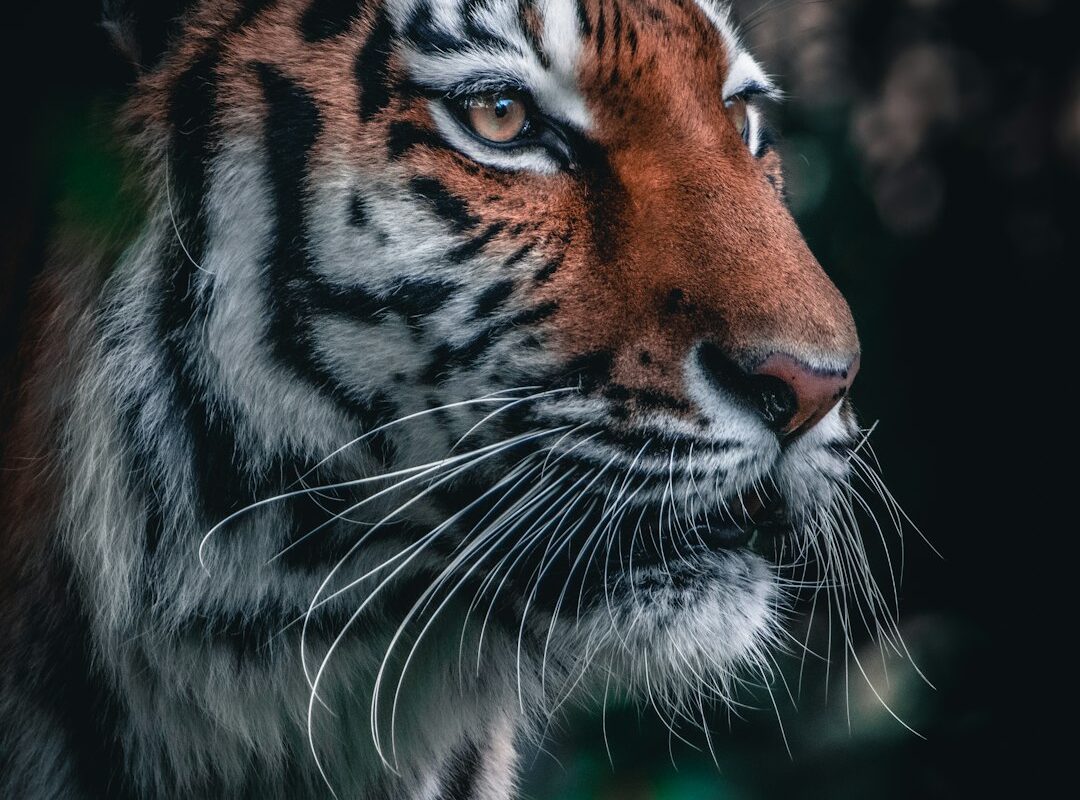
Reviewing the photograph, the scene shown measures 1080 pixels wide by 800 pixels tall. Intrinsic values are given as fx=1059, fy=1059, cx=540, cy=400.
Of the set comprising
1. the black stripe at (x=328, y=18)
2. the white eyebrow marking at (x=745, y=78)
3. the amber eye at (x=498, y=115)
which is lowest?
the amber eye at (x=498, y=115)

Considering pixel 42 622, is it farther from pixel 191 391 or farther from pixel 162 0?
pixel 162 0

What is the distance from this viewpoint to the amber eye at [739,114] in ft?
3.11

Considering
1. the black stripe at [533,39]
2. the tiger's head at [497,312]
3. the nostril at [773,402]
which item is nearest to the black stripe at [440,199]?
the tiger's head at [497,312]

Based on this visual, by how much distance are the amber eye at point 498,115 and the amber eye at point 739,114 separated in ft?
0.76

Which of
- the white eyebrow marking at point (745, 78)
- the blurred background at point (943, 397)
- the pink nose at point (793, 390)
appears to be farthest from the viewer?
the blurred background at point (943, 397)

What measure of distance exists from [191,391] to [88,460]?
10cm

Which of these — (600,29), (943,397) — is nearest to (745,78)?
(600,29)

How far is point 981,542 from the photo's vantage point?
1.59 metres

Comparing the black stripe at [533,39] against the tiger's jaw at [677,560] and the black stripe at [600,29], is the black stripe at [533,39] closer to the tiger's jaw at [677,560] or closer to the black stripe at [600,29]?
the black stripe at [600,29]

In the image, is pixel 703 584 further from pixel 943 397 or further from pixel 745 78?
pixel 943 397

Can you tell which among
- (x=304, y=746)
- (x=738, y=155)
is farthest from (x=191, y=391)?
(x=738, y=155)

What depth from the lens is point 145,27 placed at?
2.58ft

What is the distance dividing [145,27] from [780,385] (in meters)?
0.53

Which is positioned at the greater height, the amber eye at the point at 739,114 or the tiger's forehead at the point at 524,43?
the tiger's forehead at the point at 524,43
